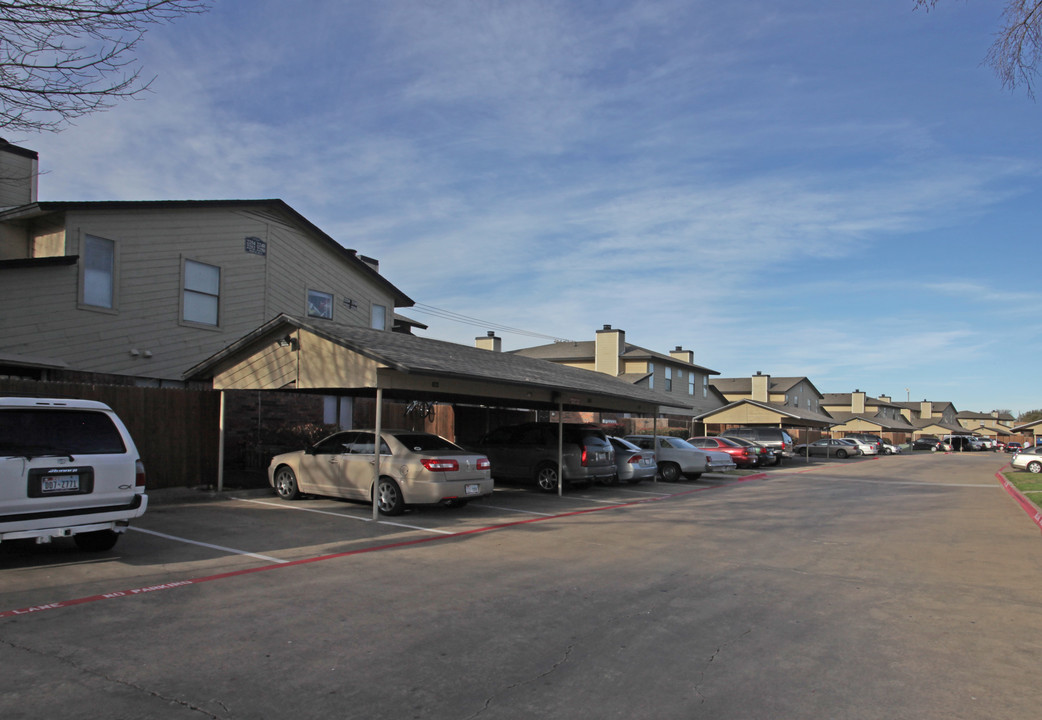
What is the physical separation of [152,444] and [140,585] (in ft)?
25.0

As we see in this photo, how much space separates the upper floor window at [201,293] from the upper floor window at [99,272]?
5.87 feet

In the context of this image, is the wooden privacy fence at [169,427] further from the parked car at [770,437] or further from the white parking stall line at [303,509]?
the parked car at [770,437]

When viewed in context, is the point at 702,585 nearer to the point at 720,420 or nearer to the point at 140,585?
the point at 140,585

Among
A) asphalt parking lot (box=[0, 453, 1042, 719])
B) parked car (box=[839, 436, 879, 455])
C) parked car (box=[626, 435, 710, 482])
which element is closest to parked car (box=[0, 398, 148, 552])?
asphalt parking lot (box=[0, 453, 1042, 719])

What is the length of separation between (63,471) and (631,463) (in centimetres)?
1424

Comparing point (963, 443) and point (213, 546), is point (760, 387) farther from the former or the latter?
point (213, 546)

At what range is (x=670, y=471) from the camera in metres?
23.0

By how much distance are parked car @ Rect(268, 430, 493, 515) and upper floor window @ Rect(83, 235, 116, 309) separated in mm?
5636

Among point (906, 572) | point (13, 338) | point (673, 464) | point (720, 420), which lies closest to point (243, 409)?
point (13, 338)

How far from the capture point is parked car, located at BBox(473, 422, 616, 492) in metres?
17.4

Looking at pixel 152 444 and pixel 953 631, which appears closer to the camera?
pixel 953 631

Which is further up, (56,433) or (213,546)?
(56,433)

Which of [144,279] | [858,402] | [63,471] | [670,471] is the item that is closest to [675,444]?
[670,471]

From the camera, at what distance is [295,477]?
1397cm
